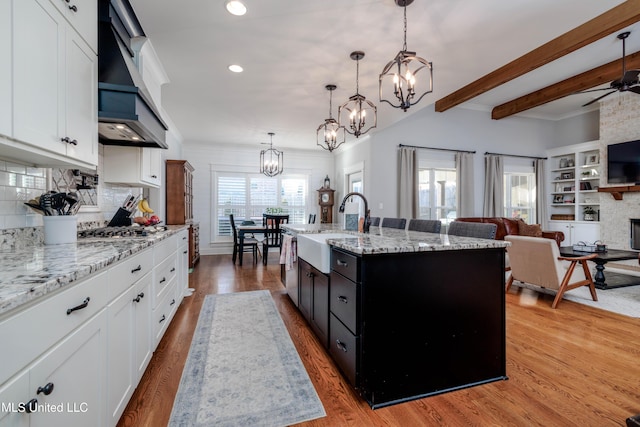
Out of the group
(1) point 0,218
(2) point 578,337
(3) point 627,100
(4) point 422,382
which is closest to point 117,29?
(1) point 0,218

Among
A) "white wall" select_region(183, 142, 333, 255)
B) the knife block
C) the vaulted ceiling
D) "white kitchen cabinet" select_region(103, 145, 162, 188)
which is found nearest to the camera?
the vaulted ceiling

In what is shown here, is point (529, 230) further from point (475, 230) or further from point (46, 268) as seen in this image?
point (46, 268)

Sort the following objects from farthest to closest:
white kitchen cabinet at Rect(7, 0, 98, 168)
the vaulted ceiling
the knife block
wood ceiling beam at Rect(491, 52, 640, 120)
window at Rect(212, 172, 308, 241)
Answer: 1. window at Rect(212, 172, 308, 241)
2. wood ceiling beam at Rect(491, 52, 640, 120)
3. the knife block
4. the vaulted ceiling
5. white kitchen cabinet at Rect(7, 0, 98, 168)

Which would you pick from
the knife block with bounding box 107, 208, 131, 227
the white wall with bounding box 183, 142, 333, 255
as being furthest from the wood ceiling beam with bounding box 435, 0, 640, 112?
the knife block with bounding box 107, 208, 131, 227

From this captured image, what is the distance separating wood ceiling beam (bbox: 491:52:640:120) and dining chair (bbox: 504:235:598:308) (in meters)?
2.91

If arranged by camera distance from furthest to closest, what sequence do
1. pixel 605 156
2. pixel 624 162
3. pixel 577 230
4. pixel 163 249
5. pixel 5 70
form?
pixel 577 230, pixel 605 156, pixel 624 162, pixel 163 249, pixel 5 70

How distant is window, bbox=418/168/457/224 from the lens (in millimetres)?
6234

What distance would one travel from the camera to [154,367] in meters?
2.00

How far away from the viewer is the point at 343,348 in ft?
6.02

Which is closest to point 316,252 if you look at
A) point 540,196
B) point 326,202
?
point 326,202

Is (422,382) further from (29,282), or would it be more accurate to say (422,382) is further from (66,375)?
(29,282)

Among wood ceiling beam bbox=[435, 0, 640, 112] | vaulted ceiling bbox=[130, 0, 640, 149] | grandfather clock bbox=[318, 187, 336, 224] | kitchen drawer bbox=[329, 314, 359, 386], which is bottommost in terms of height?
kitchen drawer bbox=[329, 314, 359, 386]

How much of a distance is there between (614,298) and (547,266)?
1.09 metres

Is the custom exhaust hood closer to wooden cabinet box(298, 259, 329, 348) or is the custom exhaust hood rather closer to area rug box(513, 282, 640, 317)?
wooden cabinet box(298, 259, 329, 348)
